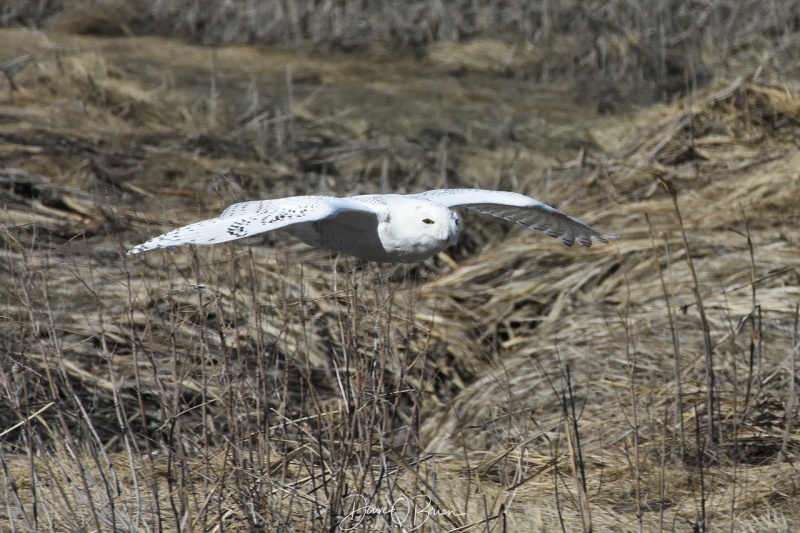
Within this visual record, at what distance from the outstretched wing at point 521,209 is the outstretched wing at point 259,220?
56 cm

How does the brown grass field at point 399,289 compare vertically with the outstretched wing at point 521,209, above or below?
below

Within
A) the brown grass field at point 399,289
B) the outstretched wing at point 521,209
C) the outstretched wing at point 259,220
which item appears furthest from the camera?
the outstretched wing at point 521,209

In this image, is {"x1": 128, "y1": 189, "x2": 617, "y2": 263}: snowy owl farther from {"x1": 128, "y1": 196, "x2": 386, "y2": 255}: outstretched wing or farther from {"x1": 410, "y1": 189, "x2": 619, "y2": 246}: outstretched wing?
{"x1": 410, "y1": 189, "x2": 619, "y2": 246}: outstretched wing

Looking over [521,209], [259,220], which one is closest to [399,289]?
[259,220]

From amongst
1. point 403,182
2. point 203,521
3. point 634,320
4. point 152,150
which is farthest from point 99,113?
point 203,521

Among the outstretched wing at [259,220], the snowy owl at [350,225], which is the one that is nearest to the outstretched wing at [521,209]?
the snowy owl at [350,225]

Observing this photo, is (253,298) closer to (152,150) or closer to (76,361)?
(76,361)

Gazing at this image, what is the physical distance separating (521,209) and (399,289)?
941 millimetres

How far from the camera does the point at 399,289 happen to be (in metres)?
4.48

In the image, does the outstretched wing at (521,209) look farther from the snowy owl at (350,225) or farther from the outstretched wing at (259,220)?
the outstretched wing at (259,220)

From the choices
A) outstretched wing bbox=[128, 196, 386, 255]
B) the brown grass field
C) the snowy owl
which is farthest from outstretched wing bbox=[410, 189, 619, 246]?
outstretched wing bbox=[128, 196, 386, 255]

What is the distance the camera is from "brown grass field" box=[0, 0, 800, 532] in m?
4.12

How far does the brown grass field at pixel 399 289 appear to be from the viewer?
4117mm

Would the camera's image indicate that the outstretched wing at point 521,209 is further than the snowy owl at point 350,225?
Yes
